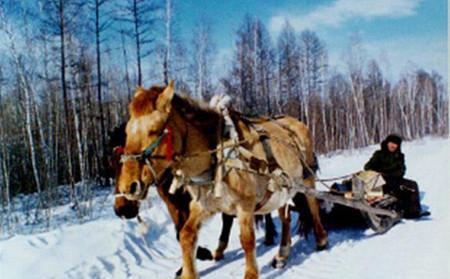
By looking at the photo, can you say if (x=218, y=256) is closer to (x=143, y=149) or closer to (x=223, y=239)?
(x=223, y=239)

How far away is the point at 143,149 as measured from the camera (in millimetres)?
3273

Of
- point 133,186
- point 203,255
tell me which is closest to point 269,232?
point 203,255

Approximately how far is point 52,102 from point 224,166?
1583 centimetres

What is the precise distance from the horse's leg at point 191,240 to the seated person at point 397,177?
3271 mm

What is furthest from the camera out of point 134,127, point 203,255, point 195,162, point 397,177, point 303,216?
point 397,177

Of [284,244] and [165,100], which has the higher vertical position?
[165,100]

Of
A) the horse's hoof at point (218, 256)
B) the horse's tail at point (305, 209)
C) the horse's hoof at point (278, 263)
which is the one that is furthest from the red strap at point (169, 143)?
the horse's tail at point (305, 209)

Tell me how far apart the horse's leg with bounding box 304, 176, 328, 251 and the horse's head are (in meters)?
2.70

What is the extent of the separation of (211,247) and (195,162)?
2.34m

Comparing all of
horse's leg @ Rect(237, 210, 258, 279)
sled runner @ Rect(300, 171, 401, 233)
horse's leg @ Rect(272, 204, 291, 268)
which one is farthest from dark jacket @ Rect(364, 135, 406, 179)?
horse's leg @ Rect(237, 210, 258, 279)

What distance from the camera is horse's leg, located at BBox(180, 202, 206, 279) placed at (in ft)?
13.5

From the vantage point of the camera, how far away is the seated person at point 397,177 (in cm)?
615

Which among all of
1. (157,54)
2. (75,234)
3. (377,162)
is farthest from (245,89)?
(75,234)

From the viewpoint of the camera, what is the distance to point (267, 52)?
24578 millimetres
